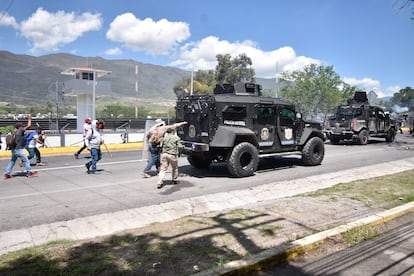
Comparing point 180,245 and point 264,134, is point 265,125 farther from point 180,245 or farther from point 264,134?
point 180,245

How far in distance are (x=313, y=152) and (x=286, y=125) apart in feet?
5.14

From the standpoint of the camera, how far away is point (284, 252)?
4504 millimetres

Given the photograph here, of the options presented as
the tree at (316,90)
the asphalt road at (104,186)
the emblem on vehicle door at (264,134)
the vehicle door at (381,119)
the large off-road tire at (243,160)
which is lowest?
the asphalt road at (104,186)

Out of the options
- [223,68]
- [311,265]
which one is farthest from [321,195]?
[223,68]

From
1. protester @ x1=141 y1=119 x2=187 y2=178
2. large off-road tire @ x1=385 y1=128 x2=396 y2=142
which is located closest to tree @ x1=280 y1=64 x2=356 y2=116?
large off-road tire @ x1=385 y1=128 x2=396 y2=142

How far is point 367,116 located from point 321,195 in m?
14.9

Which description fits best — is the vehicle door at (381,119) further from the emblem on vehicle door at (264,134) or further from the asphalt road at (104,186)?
the emblem on vehicle door at (264,134)

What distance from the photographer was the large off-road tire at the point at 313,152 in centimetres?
1173

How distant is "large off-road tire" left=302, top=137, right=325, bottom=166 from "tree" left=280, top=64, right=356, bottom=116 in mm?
38239

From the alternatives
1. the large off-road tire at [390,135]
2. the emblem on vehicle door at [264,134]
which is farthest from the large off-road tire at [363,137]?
the emblem on vehicle door at [264,134]

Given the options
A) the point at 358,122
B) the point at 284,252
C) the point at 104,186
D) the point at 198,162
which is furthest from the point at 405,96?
the point at 284,252

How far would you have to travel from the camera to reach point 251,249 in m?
4.62

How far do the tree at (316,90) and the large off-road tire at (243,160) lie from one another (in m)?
41.0

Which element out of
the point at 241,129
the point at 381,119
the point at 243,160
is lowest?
the point at 243,160
